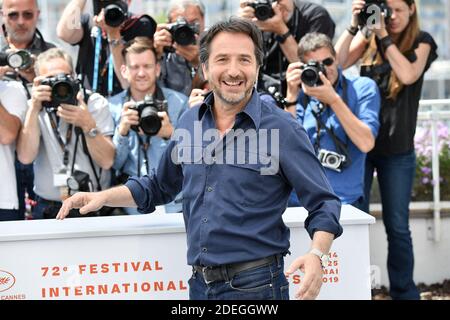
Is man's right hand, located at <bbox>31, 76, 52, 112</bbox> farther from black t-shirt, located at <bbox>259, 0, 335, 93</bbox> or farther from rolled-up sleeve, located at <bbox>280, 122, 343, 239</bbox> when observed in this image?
rolled-up sleeve, located at <bbox>280, 122, 343, 239</bbox>

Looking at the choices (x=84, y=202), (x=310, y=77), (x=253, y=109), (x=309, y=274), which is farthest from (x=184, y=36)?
(x=309, y=274)

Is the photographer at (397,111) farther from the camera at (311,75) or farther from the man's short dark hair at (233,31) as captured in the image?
the man's short dark hair at (233,31)

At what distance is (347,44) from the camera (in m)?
4.80

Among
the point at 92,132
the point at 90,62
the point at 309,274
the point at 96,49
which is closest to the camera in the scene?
the point at 309,274

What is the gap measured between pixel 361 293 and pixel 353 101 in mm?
1471

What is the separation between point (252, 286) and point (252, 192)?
0.31m

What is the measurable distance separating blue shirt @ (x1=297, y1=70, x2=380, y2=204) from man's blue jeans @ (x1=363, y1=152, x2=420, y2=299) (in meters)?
0.39

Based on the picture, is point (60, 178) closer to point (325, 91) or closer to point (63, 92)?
point (63, 92)

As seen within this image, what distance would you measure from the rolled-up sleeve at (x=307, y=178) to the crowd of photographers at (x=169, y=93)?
4.17 ft

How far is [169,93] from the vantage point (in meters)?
4.35

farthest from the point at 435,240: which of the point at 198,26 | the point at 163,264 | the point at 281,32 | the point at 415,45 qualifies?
Result: the point at 163,264

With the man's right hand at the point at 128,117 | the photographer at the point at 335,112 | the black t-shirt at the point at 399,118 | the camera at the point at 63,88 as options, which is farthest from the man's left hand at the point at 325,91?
the camera at the point at 63,88

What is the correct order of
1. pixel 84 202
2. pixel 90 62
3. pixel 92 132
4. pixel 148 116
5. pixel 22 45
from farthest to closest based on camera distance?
pixel 90 62
pixel 22 45
pixel 92 132
pixel 148 116
pixel 84 202

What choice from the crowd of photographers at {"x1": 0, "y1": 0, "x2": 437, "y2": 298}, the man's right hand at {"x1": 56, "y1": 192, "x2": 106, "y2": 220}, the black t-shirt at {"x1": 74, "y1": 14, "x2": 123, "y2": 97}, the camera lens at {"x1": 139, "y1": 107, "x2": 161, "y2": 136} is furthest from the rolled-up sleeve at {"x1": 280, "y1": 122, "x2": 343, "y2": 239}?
the black t-shirt at {"x1": 74, "y1": 14, "x2": 123, "y2": 97}
